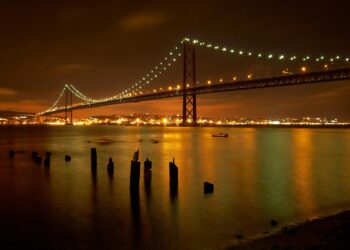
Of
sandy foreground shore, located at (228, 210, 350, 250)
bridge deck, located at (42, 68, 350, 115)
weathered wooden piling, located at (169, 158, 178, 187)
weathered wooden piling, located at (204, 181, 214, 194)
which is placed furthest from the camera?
bridge deck, located at (42, 68, 350, 115)

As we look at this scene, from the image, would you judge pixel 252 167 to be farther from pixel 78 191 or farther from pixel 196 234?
pixel 196 234

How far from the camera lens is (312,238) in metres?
6.73


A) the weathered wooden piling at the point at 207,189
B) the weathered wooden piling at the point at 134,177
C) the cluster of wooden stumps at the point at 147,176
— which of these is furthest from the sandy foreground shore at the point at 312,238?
the weathered wooden piling at the point at 134,177

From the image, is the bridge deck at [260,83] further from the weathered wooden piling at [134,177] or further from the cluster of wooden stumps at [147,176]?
the weathered wooden piling at [134,177]

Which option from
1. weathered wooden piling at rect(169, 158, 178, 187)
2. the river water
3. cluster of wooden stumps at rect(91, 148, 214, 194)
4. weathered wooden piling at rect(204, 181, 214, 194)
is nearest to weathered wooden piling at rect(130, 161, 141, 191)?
cluster of wooden stumps at rect(91, 148, 214, 194)

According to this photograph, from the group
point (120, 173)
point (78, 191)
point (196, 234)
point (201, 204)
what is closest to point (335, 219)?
point (196, 234)

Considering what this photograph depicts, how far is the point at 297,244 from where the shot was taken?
21.2 ft

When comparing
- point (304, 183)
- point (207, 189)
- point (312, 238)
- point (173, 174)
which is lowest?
point (304, 183)

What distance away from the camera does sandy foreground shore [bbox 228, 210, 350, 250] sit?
19.9ft

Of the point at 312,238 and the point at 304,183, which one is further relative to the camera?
Answer: the point at 304,183

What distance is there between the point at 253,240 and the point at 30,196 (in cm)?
750

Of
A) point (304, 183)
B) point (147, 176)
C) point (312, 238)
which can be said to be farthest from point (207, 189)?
point (312, 238)

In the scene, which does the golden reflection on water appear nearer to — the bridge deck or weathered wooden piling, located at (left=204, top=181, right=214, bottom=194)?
weathered wooden piling, located at (left=204, top=181, right=214, bottom=194)

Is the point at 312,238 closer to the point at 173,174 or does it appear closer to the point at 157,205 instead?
the point at 157,205
